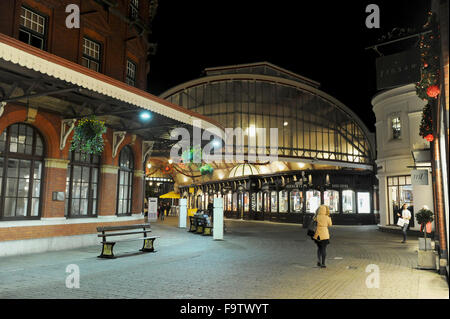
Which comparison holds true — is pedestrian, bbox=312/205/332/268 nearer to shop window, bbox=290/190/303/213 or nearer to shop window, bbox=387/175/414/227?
shop window, bbox=387/175/414/227

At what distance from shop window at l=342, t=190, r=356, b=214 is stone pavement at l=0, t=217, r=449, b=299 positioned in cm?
1428

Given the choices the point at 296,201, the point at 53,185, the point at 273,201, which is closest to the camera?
the point at 53,185

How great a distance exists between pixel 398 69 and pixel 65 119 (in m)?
10.3

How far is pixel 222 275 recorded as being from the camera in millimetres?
8609

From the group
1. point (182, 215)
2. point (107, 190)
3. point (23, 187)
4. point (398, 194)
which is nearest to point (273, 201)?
point (182, 215)

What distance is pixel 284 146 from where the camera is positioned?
36156 millimetres

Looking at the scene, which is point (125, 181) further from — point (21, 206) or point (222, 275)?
point (222, 275)

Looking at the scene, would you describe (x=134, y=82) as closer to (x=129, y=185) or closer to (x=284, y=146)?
(x=129, y=185)

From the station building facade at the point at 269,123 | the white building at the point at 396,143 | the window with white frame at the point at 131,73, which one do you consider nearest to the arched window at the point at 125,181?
the window with white frame at the point at 131,73

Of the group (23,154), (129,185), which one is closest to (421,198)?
(129,185)

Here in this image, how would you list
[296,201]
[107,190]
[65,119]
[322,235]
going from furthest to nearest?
1. [296,201]
2. [107,190]
3. [65,119]
4. [322,235]

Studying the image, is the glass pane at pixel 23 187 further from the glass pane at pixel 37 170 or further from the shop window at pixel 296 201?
the shop window at pixel 296 201

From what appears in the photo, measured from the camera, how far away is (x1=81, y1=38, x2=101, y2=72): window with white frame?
1405cm

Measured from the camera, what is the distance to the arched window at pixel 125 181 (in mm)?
15750
